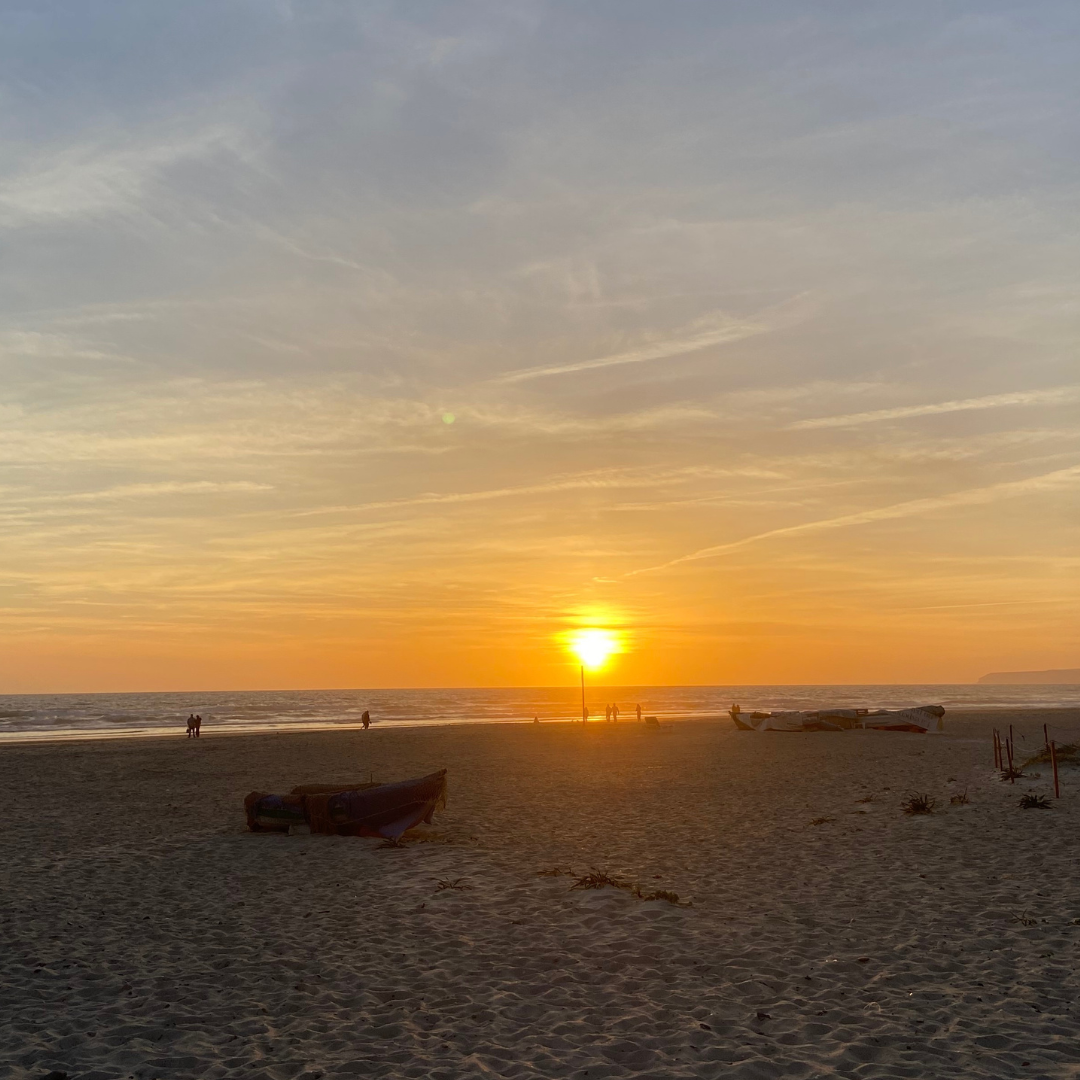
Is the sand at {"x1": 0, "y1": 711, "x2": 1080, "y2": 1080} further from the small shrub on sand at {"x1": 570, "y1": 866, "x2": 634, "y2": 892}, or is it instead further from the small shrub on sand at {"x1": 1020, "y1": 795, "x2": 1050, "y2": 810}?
the small shrub on sand at {"x1": 1020, "y1": 795, "x2": 1050, "y2": 810}

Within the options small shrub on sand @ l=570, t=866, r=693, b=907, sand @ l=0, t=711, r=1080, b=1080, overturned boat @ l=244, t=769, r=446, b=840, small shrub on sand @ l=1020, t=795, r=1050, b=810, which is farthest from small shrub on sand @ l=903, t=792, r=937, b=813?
overturned boat @ l=244, t=769, r=446, b=840

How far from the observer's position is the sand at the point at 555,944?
769 centimetres

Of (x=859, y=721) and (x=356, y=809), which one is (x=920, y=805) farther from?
(x=859, y=721)

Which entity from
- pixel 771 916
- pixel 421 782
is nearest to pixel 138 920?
pixel 421 782

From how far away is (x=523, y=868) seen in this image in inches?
599

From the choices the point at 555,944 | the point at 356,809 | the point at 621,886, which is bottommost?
the point at 555,944

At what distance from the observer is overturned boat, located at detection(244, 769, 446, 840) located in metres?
18.6

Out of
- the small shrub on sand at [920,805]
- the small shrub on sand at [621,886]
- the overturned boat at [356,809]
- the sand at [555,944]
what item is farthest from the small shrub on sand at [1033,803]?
the overturned boat at [356,809]

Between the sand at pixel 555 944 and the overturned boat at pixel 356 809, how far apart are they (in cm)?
47

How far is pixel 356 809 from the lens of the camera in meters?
18.7

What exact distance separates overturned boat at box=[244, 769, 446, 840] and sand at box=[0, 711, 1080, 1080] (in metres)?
0.47

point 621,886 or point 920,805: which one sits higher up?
point 920,805

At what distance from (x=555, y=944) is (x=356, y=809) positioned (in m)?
8.91

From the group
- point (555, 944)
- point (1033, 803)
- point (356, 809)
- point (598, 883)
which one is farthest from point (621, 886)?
point (1033, 803)
